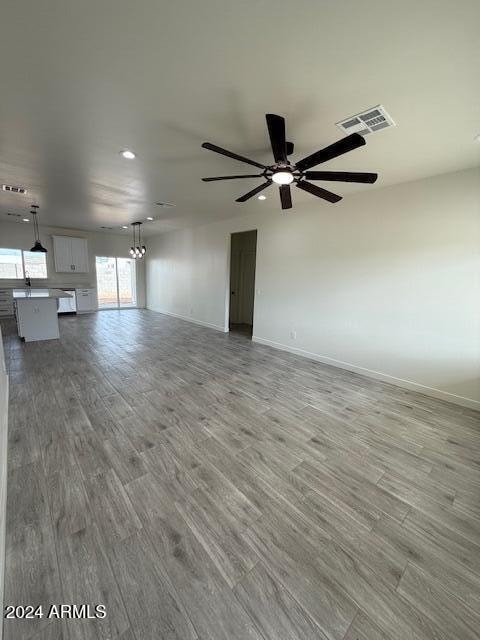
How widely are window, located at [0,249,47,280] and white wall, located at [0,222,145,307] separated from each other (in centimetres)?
13

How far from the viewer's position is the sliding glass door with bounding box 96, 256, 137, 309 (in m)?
8.97

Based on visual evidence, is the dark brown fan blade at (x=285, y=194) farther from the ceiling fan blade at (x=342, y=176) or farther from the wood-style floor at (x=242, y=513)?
the wood-style floor at (x=242, y=513)

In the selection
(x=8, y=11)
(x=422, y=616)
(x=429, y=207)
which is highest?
(x=8, y=11)

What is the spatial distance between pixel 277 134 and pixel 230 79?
1.65ft

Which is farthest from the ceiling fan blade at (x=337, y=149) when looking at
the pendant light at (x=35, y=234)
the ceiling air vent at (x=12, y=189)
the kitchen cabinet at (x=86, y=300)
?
the kitchen cabinet at (x=86, y=300)

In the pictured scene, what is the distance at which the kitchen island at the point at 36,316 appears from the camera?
5.04 m

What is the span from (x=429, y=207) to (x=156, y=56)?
3.43m

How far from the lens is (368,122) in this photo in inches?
82.6

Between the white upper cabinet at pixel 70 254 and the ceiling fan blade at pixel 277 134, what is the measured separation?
27.6ft

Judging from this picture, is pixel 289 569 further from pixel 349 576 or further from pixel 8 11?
pixel 8 11

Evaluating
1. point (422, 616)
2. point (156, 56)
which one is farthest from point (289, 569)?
point (156, 56)

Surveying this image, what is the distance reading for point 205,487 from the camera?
182 centimetres

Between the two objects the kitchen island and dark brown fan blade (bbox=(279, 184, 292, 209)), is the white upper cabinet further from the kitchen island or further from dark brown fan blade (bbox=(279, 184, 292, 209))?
dark brown fan blade (bbox=(279, 184, 292, 209))

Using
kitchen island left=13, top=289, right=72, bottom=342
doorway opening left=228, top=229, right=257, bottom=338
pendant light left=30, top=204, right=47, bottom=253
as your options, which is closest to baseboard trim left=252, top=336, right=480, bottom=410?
doorway opening left=228, top=229, right=257, bottom=338
